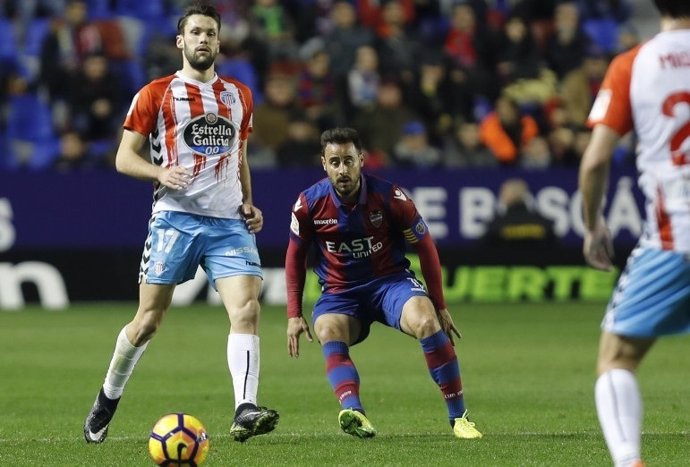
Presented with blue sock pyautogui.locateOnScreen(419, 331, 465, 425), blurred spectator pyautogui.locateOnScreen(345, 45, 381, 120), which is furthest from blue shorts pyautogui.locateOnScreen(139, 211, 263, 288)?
blurred spectator pyautogui.locateOnScreen(345, 45, 381, 120)

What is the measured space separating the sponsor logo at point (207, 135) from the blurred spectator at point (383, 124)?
1150 centimetres

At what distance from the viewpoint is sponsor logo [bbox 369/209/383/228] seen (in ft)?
28.6

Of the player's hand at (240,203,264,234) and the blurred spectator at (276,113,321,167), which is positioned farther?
the blurred spectator at (276,113,321,167)

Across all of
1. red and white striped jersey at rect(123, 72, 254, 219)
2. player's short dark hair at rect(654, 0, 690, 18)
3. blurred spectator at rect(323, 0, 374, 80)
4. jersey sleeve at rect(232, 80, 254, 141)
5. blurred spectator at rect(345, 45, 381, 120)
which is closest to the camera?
player's short dark hair at rect(654, 0, 690, 18)

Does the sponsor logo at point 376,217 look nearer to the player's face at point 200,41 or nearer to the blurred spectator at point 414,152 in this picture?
the player's face at point 200,41

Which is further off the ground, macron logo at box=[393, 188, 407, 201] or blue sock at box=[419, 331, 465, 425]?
macron logo at box=[393, 188, 407, 201]

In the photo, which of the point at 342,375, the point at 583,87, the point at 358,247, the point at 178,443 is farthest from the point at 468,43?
the point at 178,443

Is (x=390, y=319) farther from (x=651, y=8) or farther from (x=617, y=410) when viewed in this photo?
(x=651, y=8)

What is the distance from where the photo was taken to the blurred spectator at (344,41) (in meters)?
20.9

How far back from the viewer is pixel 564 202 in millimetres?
19359

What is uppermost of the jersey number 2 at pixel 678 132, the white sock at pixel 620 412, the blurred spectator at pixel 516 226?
the jersey number 2 at pixel 678 132

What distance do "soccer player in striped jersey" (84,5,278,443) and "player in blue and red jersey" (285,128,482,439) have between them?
429 mm

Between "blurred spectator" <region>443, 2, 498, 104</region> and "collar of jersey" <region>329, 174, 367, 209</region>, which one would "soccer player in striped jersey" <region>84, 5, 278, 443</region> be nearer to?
"collar of jersey" <region>329, 174, 367, 209</region>

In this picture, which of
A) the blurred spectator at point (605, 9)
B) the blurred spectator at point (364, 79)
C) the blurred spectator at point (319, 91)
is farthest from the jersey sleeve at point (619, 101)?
the blurred spectator at point (605, 9)
